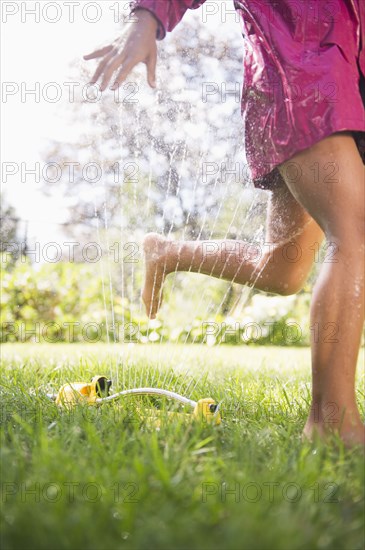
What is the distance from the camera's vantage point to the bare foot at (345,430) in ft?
4.41

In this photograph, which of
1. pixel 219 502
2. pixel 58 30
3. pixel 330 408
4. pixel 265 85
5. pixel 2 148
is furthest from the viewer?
pixel 2 148

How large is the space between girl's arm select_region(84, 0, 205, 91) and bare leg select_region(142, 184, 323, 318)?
1.75 ft

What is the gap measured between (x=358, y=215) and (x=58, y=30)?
3.04 meters

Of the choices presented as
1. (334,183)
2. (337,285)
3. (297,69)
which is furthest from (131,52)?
(337,285)

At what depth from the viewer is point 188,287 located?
17.1 ft

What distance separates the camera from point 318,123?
1.45 meters

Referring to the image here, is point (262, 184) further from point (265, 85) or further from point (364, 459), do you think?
point (364, 459)

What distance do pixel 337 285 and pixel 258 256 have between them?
0.71 metres

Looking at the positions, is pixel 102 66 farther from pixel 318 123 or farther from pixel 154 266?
pixel 154 266

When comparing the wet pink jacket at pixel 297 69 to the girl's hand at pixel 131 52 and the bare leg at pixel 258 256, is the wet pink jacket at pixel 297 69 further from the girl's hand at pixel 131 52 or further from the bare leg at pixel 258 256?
the bare leg at pixel 258 256

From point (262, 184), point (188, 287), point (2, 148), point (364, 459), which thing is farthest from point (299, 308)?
point (364, 459)

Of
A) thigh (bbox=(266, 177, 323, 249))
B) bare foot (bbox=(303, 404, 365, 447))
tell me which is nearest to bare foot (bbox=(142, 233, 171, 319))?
thigh (bbox=(266, 177, 323, 249))

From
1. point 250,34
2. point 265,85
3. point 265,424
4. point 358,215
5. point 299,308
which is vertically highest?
point 250,34

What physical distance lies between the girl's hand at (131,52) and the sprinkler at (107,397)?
770 millimetres
